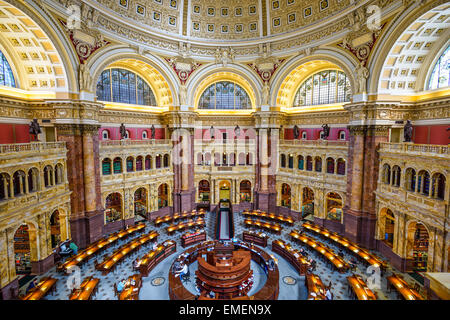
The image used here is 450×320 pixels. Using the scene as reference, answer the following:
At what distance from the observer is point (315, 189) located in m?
23.9

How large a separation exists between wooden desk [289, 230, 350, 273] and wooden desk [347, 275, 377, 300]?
1926 mm

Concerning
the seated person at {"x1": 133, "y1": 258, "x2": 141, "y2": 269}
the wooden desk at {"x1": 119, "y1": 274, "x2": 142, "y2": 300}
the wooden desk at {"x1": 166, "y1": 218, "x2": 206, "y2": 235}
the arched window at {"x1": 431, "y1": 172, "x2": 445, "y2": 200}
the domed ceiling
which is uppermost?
the domed ceiling

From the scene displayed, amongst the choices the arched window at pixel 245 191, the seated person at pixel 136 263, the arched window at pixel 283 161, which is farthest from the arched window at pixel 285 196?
the seated person at pixel 136 263

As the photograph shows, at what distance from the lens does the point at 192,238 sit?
2028cm

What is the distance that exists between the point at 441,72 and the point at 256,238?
19.6m

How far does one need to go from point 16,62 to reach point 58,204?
1152cm

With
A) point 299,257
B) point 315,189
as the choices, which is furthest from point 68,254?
point 315,189

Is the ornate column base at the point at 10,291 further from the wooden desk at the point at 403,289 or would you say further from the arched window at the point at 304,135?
the arched window at the point at 304,135

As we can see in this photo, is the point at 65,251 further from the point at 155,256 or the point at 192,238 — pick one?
the point at 192,238

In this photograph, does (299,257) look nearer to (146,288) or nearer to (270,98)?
(146,288)

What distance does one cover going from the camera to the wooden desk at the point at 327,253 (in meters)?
15.6

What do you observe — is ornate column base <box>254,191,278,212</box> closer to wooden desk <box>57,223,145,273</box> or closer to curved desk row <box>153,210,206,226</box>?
curved desk row <box>153,210,206,226</box>

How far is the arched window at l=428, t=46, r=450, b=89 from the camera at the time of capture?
54.4 ft

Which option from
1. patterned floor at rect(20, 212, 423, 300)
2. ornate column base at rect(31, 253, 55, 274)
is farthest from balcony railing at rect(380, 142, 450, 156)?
ornate column base at rect(31, 253, 55, 274)
